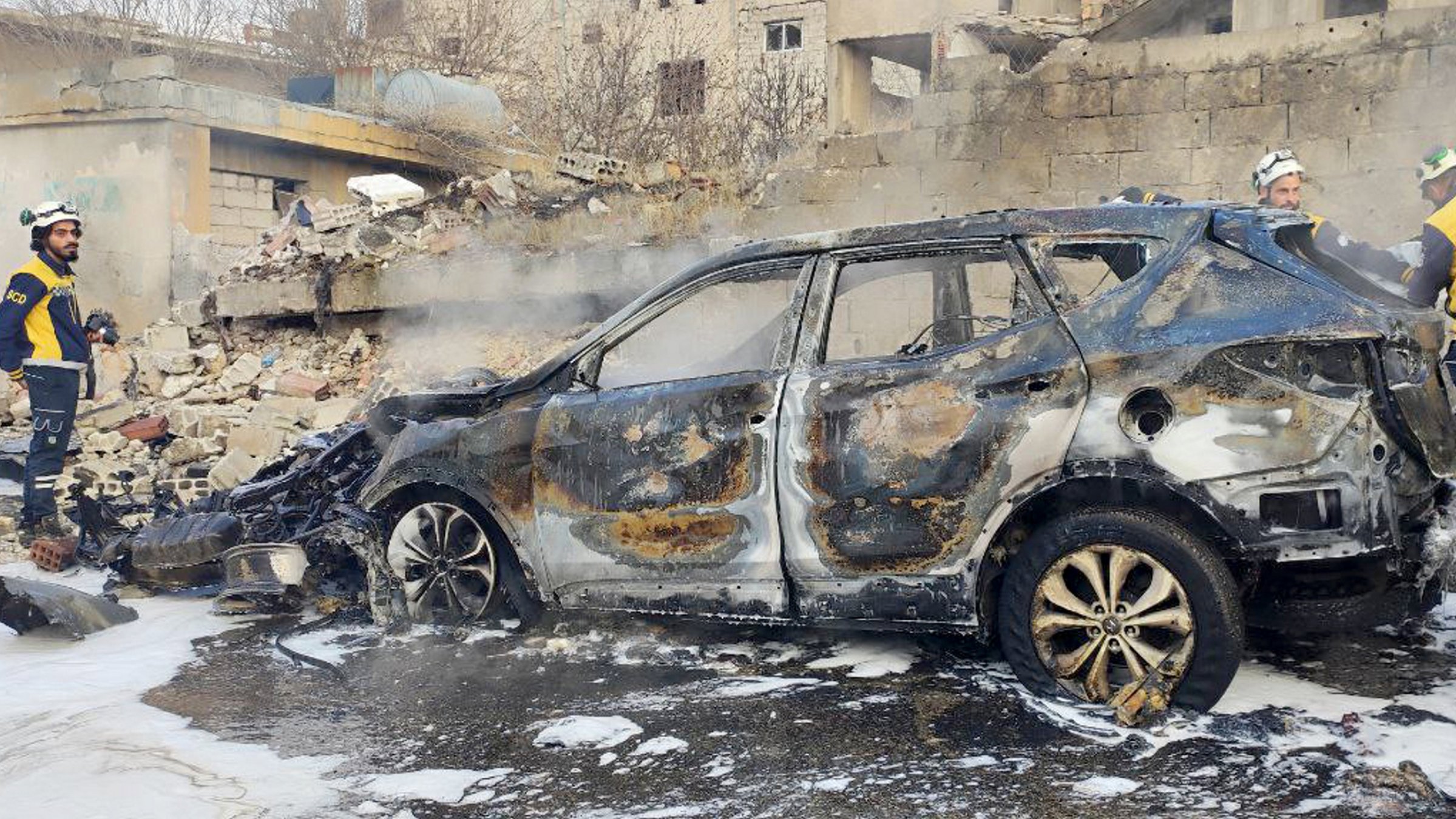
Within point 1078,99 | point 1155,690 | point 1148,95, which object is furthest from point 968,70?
point 1155,690

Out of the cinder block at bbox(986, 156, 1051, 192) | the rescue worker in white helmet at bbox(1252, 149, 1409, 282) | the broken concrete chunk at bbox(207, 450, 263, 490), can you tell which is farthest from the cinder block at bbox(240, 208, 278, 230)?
the rescue worker in white helmet at bbox(1252, 149, 1409, 282)

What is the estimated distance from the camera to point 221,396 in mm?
13156

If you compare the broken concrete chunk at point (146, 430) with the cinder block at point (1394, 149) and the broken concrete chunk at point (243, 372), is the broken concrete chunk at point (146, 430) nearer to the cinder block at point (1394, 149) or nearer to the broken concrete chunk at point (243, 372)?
the broken concrete chunk at point (243, 372)

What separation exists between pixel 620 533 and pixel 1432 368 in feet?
9.44

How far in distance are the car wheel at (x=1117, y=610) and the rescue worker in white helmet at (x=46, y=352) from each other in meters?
6.89

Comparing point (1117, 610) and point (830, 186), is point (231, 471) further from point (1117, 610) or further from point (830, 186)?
point (1117, 610)

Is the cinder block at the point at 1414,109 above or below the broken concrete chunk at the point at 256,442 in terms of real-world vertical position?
above

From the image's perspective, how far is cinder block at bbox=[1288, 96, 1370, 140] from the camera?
9016 mm

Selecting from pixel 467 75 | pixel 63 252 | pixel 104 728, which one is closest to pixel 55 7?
pixel 467 75

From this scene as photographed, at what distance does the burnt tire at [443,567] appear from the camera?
543 centimetres

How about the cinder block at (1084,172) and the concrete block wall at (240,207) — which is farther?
the concrete block wall at (240,207)

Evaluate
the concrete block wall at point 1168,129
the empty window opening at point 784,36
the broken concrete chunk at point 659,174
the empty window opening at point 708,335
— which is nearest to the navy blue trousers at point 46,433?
the empty window opening at point 708,335

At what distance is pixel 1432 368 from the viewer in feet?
13.1

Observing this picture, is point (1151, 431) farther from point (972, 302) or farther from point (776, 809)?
point (776, 809)
